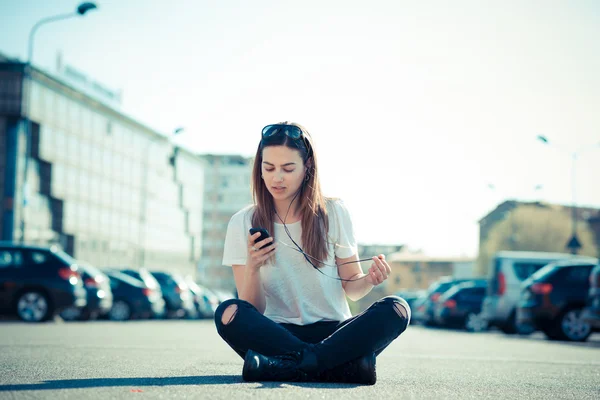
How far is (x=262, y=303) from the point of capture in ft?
19.1

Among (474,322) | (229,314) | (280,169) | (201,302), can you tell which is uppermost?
(280,169)

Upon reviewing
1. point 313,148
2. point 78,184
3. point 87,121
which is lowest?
point 313,148

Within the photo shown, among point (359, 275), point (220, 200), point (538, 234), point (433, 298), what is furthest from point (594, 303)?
point (220, 200)

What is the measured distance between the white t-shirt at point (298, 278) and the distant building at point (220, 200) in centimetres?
12406

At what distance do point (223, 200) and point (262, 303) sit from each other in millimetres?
128345

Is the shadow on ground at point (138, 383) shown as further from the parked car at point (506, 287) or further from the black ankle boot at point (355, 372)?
the parked car at point (506, 287)

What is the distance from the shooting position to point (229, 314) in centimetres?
545

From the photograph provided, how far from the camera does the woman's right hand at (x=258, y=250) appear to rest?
5.44 m

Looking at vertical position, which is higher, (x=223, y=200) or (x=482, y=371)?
(x=223, y=200)

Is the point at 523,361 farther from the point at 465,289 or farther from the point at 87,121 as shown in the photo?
the point at 87,121

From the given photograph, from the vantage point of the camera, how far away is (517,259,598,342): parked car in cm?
1803

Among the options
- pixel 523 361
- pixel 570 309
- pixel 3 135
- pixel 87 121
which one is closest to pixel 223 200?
pixel 87 121

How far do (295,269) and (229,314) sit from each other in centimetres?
58

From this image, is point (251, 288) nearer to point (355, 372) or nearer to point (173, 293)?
point (355, 372)
